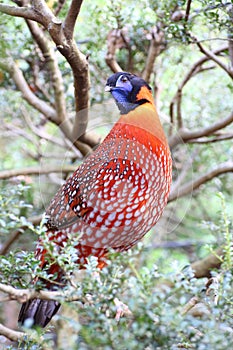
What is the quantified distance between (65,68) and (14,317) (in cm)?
83

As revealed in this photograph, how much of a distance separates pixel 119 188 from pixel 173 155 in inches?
13.6

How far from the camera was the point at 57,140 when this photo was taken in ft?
4.93

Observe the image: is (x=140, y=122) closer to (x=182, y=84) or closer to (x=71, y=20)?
(x=71, y=20)

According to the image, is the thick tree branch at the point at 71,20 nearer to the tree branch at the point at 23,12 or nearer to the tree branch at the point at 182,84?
the tree branch at the point at 23,12

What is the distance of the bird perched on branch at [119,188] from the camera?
1209 millimetres

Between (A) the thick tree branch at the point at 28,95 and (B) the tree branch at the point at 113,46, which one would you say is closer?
(B) the tree branch at the point at 113,46

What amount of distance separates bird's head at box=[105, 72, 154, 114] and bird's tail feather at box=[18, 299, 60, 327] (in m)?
0.41

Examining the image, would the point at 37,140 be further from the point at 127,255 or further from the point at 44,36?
the point at 127,255

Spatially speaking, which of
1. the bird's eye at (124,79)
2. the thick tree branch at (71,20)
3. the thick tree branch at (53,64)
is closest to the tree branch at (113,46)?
the thick tree branch at (53,64)

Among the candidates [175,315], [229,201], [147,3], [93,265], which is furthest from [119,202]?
[229,201]

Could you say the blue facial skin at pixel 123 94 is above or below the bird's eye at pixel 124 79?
below

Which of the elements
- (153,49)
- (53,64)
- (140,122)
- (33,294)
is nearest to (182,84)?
(153,49)

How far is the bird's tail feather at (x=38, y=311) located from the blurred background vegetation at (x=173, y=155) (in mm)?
57

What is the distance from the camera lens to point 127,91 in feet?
4.14
